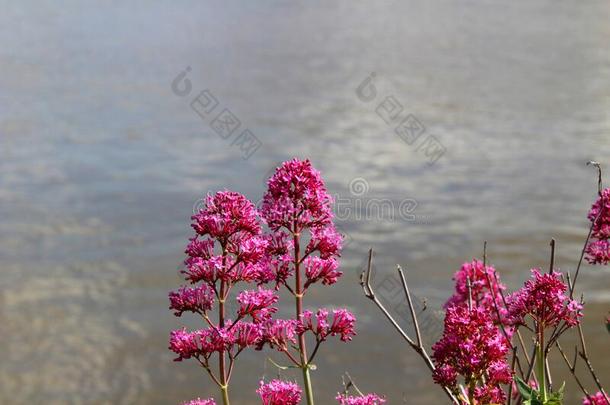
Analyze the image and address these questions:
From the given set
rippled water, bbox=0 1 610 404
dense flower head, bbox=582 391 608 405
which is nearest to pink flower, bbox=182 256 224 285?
dense flower head, bbox=582 391 608 405

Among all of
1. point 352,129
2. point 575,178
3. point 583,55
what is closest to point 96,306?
point 352,129

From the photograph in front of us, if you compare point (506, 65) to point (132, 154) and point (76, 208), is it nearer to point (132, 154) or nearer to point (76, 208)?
point (132, 154)

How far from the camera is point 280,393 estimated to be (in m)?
2.40

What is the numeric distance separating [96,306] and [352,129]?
5.21m

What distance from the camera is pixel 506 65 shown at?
16.0 meters

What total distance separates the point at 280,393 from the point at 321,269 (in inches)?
15.1

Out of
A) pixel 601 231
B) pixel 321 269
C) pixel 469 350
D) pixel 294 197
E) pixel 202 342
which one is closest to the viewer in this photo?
pixel 469 350

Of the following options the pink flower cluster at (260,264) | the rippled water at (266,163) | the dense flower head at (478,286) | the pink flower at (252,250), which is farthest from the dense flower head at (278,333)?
the rippled water at (266,163)

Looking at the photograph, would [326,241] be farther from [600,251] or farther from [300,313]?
[600,251]

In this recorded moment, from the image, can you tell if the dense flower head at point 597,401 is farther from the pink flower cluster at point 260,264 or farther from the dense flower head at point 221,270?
the dense flower head at point 221,270

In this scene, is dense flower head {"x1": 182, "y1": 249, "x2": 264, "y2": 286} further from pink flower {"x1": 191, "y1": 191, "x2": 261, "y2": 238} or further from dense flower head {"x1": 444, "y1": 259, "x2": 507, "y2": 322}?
dense flower head {"x1": 444, "y1": 259, "x2": 507, "y2": 322}

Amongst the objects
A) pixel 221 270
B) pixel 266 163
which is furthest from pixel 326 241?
pixel 266 163

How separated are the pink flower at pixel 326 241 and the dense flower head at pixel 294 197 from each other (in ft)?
0.23

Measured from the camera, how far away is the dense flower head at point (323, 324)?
2.39 meters
